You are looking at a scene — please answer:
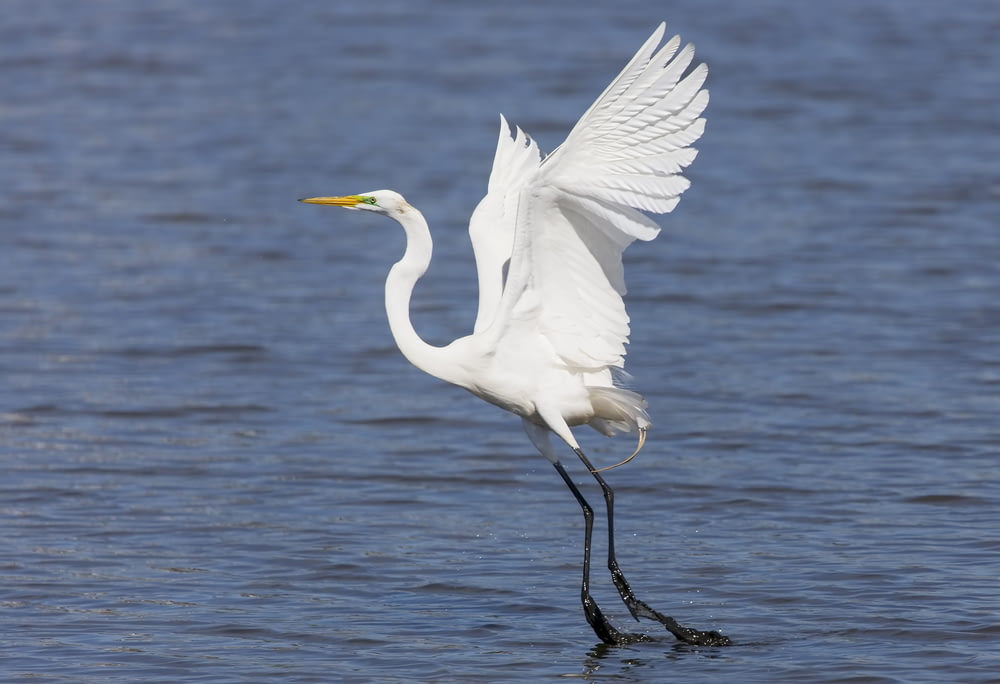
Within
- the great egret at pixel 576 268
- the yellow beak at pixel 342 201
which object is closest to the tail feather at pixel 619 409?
the great egret at pixel 576 268

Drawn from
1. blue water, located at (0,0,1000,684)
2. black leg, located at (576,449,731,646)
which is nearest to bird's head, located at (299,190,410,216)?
black leg, located at (576,449,731,646)

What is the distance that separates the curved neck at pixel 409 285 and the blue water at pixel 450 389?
124 cm

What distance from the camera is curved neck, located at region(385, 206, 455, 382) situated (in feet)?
23.3

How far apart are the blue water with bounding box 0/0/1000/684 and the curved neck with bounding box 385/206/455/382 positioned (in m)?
1.24

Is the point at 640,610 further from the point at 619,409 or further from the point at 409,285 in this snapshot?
the point at 409,285

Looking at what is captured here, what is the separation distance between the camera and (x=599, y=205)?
667 cm

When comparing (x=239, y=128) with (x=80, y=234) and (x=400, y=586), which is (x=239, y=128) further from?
(x=400, y=586)

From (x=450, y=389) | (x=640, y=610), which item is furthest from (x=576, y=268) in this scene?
(x=450, y=389)

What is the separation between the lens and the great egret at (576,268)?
21.1 ft

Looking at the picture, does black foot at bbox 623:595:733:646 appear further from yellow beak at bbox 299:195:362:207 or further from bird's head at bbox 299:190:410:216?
yellow beak at bbox 299:195:362:207

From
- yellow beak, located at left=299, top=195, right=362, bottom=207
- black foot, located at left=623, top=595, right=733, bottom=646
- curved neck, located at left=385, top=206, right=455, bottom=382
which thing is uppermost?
yellow beak, located at left=299, top=195, right=362, bottom=207

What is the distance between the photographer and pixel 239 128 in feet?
65.2

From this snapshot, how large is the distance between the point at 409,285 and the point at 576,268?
0.77 m

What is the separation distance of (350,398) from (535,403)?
3931mm
